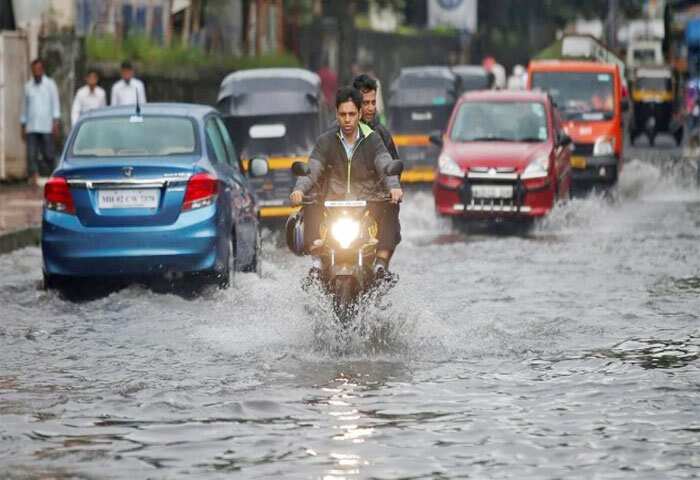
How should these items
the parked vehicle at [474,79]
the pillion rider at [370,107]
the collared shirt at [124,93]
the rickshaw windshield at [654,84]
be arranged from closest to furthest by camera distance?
the pillion rider at [370,107]
the collared shirt at [124,93]
the parked vehicle at [474,79]
the rickshaw windshield at [654,84]

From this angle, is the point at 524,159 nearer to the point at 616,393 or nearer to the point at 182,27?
the point at 616,393

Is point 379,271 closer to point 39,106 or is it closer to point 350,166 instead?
point 350,166

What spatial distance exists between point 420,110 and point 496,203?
9.73m

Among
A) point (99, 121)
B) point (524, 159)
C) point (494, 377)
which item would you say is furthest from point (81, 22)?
point (494, 377)

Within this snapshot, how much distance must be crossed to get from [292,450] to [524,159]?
15.0m

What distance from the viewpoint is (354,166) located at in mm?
12172

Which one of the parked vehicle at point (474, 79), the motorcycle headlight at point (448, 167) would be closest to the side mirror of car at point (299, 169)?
the motorcycle headlight at point (448, 167)

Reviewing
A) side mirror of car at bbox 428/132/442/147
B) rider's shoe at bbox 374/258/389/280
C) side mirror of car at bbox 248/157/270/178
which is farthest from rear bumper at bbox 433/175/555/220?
rider's shoe at bbox 374/258/389/280

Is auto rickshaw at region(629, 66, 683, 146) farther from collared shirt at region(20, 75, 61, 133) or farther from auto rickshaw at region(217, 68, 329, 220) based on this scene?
auto rickshaw at region(217, 68, 329, 220)

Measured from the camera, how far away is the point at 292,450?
8.53 metres

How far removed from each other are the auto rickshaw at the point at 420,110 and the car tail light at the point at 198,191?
15.4m

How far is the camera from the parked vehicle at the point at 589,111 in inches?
1153

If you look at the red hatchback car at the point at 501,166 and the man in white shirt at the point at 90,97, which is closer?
the red hatchback car at the point at 501,166

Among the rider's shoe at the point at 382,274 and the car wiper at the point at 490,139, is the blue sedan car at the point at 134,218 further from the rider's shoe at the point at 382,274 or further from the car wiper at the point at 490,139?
the car wiper at the point at 490,139
